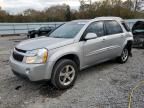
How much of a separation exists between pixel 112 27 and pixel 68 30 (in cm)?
162

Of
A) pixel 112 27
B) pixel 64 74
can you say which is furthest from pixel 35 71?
pixel 112 27

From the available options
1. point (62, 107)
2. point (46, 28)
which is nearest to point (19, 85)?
point (62, 107)

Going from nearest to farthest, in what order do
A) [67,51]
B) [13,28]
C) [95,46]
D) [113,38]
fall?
[67,51] < [95,46] < [113,38] < [13,28]

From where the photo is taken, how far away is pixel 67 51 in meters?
4.57

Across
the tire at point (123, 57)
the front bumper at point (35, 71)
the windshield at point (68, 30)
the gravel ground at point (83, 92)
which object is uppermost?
the windshield at point (68, 30)

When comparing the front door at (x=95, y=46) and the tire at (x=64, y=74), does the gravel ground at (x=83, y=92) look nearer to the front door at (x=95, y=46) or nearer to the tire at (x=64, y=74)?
the tire at (x=64, y=74)

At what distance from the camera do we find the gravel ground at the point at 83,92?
12.9ft

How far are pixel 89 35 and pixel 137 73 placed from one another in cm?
199

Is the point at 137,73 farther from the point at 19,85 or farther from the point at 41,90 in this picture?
the point at 19,85

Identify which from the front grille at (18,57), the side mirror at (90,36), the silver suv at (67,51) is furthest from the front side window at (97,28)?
the front grille at (18,57)

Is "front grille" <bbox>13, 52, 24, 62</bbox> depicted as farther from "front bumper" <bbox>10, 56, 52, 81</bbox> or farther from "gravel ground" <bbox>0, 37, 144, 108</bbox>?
"gravel ground" <bbox>0, 37, 144, 108</bbox>

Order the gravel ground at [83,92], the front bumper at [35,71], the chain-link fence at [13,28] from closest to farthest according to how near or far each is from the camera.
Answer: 1. the gravel ground at [83,92]
2. the front bumper at [35,71]
3. the chain-link fence at [13,28]

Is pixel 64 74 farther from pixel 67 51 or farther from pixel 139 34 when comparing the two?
pixel 139 34

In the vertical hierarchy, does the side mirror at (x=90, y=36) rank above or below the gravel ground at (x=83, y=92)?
above
